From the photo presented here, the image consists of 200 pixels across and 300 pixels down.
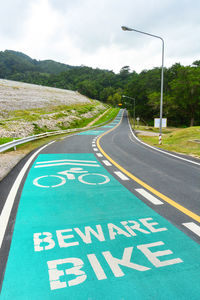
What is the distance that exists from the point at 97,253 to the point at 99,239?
1.10ft

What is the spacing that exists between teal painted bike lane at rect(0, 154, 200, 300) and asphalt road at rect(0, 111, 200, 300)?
0.01m

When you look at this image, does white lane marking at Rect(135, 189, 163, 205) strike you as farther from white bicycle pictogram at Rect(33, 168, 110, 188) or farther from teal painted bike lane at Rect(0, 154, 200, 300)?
white bicycle pictogram at Rect(33, 168, 110, 188)

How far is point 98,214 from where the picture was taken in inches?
162

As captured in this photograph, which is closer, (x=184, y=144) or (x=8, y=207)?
(x=8, y=207)

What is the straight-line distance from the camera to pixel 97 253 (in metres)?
2.88

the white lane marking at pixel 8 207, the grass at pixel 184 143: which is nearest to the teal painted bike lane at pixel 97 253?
the white lane marking at pixel 8 207

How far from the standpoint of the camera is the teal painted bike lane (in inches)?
90.7

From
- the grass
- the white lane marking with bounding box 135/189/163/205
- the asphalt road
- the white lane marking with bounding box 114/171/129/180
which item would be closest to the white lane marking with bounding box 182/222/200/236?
the asphalt road

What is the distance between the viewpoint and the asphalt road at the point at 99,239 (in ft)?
7.70

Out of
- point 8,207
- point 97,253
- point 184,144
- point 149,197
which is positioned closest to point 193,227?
point 149,197

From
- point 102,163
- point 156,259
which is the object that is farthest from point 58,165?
point 156,259

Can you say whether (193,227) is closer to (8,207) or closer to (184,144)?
(8,207)

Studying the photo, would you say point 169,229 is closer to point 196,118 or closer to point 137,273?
point 137,273

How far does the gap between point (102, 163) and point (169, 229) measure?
5.63 meters
